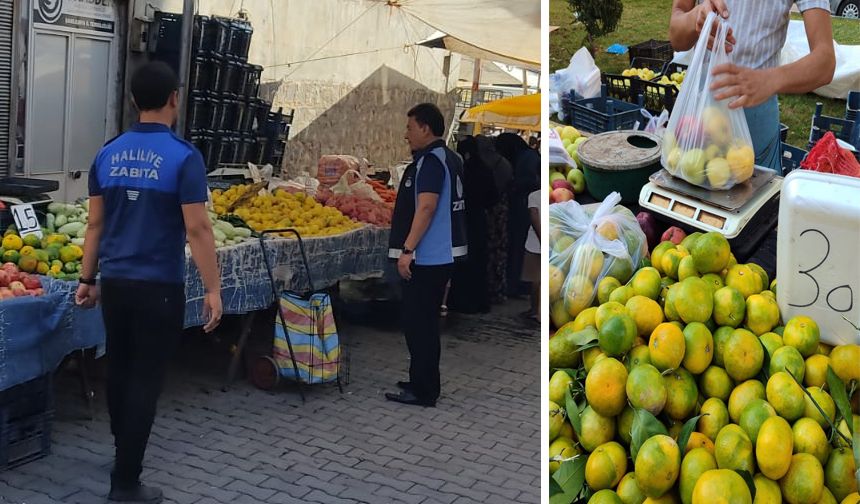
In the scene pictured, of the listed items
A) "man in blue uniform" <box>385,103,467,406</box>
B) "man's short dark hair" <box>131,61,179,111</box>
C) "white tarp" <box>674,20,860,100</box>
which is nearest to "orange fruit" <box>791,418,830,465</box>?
"man in blue uniform" <box>385,103,467,406</box>

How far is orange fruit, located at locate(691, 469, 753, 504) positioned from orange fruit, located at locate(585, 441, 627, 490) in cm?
23

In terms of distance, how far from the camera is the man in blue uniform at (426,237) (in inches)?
102

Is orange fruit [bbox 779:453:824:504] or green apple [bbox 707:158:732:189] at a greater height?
green apple [bbox 707:158:732:189]

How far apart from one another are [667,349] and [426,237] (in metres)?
0.79

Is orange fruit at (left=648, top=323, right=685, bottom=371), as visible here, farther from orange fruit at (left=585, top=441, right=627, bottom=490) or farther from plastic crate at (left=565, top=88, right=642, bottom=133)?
plastic crate at (left=565, top=88, right=642, bottom=133)

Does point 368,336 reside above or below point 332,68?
below

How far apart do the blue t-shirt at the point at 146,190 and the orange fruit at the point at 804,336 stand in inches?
66.5

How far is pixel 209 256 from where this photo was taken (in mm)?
2580

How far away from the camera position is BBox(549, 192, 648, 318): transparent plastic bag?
8.53ft

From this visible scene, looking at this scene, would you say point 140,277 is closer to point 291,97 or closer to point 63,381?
point 63,381

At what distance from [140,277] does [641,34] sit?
2006mm

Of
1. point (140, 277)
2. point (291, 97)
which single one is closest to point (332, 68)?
point (291, 97)

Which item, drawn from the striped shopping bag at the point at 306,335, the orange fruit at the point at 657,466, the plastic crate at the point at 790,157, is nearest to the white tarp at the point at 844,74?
the plastic crate at the point at 790,157

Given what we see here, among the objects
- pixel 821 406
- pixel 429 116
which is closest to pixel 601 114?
pixel 429 116
